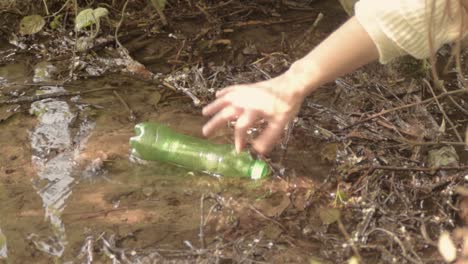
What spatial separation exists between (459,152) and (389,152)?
0.84 feet

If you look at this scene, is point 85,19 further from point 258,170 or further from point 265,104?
point 265,104

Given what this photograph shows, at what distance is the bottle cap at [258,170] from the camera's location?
191cm

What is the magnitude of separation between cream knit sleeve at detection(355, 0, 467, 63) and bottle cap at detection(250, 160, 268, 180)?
0.70 m

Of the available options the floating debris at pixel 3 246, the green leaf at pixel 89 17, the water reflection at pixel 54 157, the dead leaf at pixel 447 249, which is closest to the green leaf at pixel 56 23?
the green leaf at pixel 89 17

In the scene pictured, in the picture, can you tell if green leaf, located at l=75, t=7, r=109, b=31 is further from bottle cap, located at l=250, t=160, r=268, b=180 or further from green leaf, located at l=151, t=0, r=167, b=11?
bottle cap, located at l=250, t=160, r=268, b=180

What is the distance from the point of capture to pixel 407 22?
1.26 metres

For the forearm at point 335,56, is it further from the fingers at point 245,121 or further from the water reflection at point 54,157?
the water reflection at point 54,157

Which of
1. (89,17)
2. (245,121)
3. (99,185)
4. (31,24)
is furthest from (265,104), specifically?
(31,24)

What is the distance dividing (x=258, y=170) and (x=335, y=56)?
0.71 meters

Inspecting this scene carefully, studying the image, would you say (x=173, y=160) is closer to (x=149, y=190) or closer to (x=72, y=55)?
(x=149, y=190)

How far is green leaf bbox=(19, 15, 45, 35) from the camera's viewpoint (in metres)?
2.65

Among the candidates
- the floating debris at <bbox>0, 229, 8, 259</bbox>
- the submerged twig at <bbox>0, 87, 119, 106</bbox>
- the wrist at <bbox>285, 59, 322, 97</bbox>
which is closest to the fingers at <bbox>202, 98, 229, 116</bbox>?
the wrist at <bbox>285, 59, 322, 97</bbox>

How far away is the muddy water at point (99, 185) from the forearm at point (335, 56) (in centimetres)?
62

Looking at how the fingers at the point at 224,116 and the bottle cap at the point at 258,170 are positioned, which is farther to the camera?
the bottle cap at the point at 258,170
